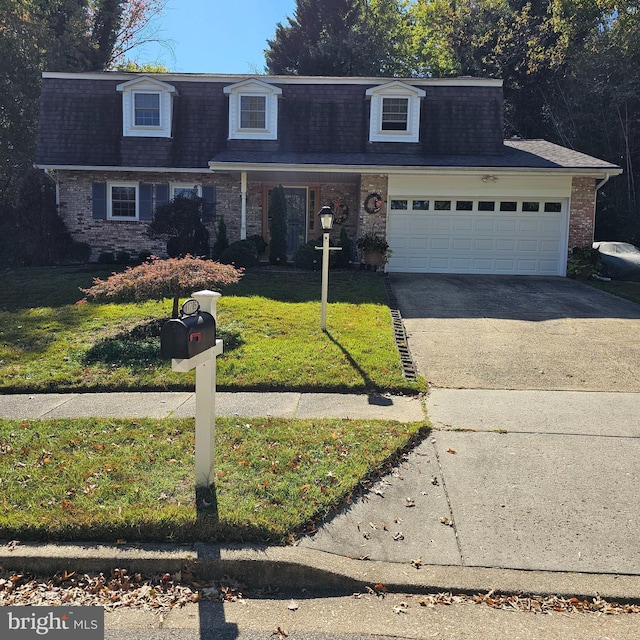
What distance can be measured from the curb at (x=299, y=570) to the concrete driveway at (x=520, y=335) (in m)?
4.01

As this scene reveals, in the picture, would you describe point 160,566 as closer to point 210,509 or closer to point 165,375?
point 210,509

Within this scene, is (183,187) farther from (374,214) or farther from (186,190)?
(374,214)

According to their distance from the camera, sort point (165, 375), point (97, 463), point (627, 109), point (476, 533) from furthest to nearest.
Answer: point (627, 109) < point (165, 375) < point (97, 463) < point (476, 533)

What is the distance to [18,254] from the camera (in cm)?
1753

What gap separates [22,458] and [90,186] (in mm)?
15505

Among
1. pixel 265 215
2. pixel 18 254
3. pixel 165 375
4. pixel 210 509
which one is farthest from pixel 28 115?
pixel 210 509

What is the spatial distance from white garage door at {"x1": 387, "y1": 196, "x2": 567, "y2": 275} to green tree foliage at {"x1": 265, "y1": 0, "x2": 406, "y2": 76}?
18133 millimetres

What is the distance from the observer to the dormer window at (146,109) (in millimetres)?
18422

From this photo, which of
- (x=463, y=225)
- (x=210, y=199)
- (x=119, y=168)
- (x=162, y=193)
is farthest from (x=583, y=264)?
(x=119, y=168)

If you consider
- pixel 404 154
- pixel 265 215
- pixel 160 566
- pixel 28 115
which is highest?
pixel 28 115

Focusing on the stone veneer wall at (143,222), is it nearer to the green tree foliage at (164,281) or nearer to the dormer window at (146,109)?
the dormer window at (146,109)

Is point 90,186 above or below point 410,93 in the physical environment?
below

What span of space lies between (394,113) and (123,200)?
9.00 meters

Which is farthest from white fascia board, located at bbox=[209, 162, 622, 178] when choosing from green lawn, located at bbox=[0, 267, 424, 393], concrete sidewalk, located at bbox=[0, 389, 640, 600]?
concrete sidewalk, located at bbox=[0, 389, 640, 600]
